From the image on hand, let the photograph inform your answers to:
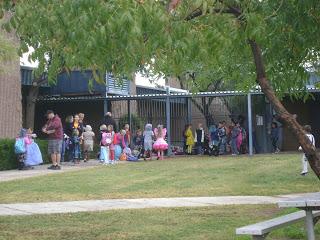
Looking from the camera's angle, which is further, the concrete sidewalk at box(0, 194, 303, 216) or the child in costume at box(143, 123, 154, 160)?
the child in costume at box(143, 123, 154, 160)

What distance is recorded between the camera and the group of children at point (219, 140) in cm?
2692

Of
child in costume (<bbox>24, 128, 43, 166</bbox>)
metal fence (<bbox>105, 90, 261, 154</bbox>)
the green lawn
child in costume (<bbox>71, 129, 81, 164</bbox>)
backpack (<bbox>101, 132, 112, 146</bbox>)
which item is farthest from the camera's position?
metal fence (<bbox>105, 90, 261, 154</bbox>)

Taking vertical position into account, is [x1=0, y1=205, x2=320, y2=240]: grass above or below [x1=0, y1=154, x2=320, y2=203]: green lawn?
below

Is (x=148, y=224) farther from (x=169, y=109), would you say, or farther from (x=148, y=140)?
(x=169, y=109)

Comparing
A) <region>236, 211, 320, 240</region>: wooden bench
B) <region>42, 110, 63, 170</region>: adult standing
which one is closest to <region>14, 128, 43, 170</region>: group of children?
<region>42, 110, 63, 170</region>: adult standing

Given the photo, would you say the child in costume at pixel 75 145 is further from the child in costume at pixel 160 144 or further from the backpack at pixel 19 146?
the child in costume at pixel 160 144

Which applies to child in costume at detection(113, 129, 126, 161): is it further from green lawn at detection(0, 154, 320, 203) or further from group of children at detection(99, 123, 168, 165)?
green lawn at detection(0, 154, 320, 203)

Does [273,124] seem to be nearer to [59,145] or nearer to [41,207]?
[59,145]

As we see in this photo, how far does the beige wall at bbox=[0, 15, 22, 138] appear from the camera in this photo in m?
24.7

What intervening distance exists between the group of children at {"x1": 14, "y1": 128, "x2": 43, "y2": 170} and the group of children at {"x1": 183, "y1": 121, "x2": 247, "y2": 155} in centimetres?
891

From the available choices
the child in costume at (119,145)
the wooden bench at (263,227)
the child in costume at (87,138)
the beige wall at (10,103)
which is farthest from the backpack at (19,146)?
the wooden bench at (263,227)

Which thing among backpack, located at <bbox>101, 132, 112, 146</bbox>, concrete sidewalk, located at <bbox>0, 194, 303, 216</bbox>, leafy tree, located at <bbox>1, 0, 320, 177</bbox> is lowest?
concrete sidewalk, located at <bbox>0, 194, 303, 216</bbox>

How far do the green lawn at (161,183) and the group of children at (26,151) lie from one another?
9.32 feet

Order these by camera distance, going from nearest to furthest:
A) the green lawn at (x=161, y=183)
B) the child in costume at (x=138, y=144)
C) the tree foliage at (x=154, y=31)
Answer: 1. the tree foliage at (x=154, y=31)
2. the green lawn at (x=161, y=183)
3. the child in costume at (x=138, y=144)
